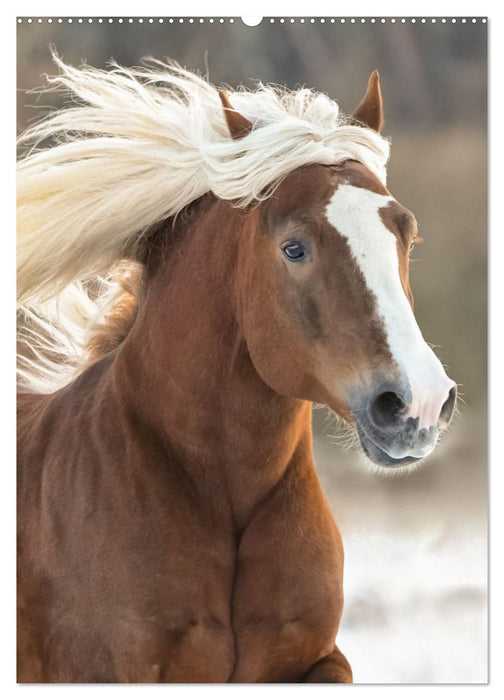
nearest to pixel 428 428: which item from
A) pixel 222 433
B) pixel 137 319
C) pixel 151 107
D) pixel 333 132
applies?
pixel 222 433

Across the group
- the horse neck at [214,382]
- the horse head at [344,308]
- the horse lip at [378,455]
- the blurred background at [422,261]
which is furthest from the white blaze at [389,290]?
the blurred background at [422,261]

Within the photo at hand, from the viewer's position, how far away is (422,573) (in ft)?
7.96

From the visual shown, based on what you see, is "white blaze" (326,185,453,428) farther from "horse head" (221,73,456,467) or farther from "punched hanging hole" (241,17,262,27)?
"punched hanging hole" (241,17,262,27)

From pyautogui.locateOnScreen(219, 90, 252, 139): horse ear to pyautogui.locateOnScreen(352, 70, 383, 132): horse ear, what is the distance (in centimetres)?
23

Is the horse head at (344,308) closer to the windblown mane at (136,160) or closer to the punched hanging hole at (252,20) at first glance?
the windblown mane at (136,160)

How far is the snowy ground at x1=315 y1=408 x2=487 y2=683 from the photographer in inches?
91.5

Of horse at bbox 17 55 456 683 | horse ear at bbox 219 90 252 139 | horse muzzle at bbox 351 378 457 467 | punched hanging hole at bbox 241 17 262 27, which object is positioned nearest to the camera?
horse muzzle at bbox 351 378 457 467

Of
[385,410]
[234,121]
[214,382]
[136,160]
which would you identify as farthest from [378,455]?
[136,160]

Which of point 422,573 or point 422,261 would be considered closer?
point 422,573

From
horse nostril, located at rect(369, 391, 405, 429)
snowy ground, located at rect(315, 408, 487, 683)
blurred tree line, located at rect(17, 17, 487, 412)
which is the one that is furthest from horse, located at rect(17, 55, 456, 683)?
snowy ground, located at rect(315, 408, 487, 683)

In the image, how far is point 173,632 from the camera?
195 centimetres

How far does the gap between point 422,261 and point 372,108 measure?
0.59 meters

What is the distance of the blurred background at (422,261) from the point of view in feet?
7.66

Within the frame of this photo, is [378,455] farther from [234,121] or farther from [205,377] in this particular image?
[234,121]
